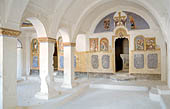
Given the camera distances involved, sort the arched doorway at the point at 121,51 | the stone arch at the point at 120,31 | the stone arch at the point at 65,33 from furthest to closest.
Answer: the arched doorway at the point at 121,51 < the stone arch at the point at 120,31 < the stone arch at the point at 65,33

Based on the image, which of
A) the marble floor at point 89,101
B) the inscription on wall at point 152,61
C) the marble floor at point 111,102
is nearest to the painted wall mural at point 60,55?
the marble floor at point 89,101

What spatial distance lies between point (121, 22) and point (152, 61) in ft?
12.1

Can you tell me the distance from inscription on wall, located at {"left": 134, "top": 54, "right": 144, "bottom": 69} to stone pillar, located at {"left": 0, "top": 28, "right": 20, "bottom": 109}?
28.6ft

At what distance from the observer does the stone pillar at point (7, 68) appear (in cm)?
459

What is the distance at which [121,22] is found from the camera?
11625mm

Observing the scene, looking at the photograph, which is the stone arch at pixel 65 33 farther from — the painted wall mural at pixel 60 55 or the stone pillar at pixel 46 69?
the painted wall mural at pixel 60 55

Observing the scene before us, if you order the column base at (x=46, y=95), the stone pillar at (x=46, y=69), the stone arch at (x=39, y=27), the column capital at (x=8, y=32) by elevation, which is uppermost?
the stone arch at (x=39, y=27)

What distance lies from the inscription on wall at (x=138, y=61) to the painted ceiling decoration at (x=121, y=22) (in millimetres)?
2053

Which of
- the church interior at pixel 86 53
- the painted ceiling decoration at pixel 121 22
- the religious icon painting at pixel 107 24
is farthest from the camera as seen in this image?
the religious icon painting at pixel 107 24

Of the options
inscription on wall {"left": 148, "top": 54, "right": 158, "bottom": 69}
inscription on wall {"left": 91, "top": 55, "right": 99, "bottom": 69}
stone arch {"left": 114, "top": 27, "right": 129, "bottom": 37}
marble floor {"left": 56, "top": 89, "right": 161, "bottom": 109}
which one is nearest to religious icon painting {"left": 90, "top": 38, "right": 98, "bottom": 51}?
inscription on wall {"left": 91, "top": 55, "right": 99, "bottom": 69}

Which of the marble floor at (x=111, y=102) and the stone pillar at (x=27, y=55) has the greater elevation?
the stone pillar at (x=27, y=55)

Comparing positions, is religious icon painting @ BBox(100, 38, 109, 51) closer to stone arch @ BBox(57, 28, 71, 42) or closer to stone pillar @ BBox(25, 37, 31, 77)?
stone arch @ BBox(57, 28, 71, 42)

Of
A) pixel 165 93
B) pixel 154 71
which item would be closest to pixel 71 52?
pixel 165 93

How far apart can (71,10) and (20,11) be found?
3.56 meters
